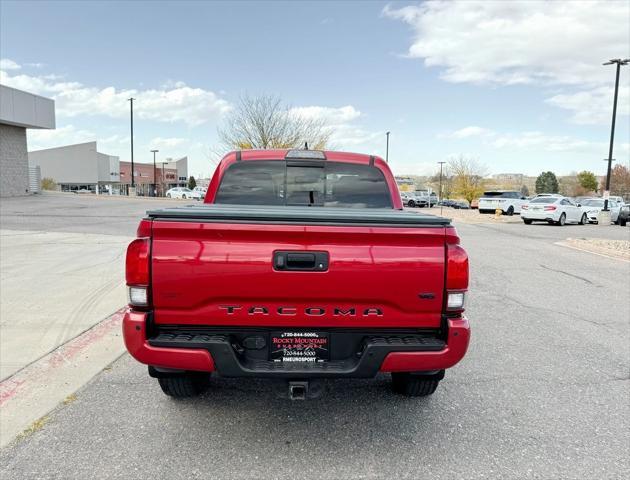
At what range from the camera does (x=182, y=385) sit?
11.1ft

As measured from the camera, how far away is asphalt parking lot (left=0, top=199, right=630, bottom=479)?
9.03 ft

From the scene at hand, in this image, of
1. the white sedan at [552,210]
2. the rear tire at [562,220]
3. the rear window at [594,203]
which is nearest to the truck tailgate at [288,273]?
the white sedan at [552,210]

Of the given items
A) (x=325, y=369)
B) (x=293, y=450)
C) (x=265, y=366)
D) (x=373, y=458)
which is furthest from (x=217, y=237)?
(x=373, y=458)

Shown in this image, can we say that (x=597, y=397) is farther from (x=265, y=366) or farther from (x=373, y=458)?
(x=265, y=366)

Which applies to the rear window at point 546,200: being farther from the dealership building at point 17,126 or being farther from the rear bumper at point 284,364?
the dealership building at point 17,126

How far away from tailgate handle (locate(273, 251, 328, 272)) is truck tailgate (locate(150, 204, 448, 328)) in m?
0.02

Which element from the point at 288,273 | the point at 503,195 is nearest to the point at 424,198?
the point at 503,195

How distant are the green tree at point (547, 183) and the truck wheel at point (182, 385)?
103 metres

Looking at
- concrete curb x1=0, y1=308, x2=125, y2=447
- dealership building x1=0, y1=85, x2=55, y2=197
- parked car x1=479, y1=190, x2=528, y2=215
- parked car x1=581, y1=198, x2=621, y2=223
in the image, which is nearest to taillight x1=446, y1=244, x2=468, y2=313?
concrete curb x1=0, y1=308, x2=125, y2=447

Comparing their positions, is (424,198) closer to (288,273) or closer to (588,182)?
(288,273)

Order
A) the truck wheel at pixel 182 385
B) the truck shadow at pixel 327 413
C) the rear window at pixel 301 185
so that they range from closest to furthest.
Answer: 1. the truck shadow at pixel 327 413
2. the truck wheel at pixel 182 385
3. the rear window at pixel 301 185

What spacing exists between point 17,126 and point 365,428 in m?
36.4

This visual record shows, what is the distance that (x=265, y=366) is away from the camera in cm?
269

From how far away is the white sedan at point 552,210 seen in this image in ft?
77.0
